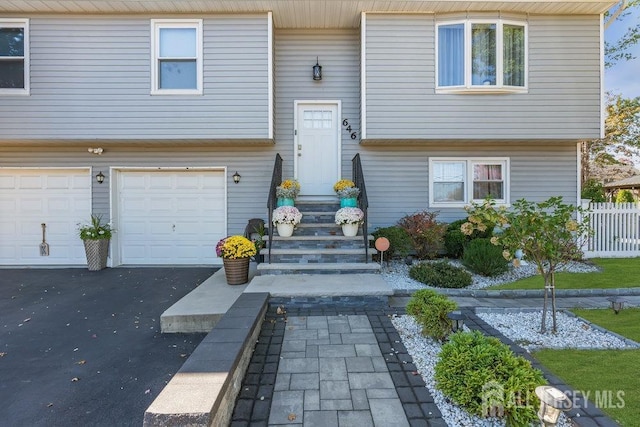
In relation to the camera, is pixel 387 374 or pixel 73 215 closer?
pixel 387 374

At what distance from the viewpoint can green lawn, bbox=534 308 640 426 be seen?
2.29 metres

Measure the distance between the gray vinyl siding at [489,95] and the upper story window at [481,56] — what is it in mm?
167

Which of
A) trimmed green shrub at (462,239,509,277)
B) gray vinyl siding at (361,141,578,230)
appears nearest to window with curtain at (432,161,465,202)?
gray vinyl siding at (361,141,578,230)

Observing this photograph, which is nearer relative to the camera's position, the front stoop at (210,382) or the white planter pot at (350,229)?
the front stoop at (210,382)

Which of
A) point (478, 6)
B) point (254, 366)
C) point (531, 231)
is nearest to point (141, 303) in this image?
point (254, 366)

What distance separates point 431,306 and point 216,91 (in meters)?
5.78

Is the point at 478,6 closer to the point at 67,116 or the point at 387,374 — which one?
the point at 387,374

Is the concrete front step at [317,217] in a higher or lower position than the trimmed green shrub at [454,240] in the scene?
higher

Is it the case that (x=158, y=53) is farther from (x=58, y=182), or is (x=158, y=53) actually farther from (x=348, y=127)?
(x=348, y=127)

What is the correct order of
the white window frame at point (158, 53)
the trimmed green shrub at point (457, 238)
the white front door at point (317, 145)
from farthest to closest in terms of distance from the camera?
the white front door at point (317, 145)
the trimmed green shrub at point (457, 238)
the white window frame at point (158, 53)

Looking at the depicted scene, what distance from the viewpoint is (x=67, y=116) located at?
657cm

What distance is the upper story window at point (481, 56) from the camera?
21.7 feet

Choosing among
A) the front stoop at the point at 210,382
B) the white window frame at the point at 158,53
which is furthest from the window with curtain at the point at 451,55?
the front stoop at the point at 210,382

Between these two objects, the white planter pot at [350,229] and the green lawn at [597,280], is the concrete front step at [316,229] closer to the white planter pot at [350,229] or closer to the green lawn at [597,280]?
the white planter pot at [350,229]
